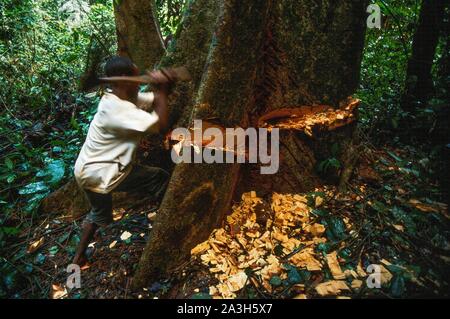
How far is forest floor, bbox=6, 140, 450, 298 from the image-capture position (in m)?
2.29

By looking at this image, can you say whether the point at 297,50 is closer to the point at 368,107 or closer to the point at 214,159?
the point at 214,159

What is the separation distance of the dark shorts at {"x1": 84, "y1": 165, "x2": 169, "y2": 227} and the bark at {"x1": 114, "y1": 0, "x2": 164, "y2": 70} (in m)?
1.47

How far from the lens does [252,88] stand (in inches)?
104

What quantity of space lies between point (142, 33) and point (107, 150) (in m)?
1.82

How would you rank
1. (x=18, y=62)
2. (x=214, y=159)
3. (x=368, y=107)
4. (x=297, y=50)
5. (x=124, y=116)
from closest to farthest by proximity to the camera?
(x=124, y=116), (x=214, y=159), (x=297, y=50), (x=368, y=107), (x=18, y=62)

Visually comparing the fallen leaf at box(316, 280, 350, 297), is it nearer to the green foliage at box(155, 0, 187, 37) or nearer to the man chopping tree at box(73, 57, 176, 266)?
the man chopping tree at box(73, 57, 176, 266)

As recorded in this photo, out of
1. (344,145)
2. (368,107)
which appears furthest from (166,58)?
(368,107)

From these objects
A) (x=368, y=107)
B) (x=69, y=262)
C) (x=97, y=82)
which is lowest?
(x=69, y=262)

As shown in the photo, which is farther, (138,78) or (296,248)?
(296,248)

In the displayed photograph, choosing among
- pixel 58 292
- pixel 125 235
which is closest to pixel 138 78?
pixel 125 235

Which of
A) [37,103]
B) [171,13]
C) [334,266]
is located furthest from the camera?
[37,103]

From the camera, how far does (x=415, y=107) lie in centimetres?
385

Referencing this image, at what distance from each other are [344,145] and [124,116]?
6.84 ft

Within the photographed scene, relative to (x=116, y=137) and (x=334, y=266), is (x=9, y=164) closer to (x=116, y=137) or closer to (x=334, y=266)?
(x=116, y=137)
